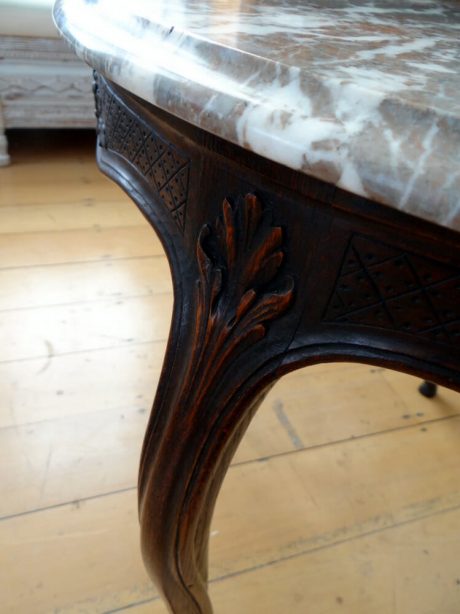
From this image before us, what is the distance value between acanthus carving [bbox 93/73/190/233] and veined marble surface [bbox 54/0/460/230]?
5 centimetres

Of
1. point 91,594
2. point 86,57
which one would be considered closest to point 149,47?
point 86,57

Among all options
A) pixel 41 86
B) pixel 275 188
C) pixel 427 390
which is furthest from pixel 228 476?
pixel 41 86

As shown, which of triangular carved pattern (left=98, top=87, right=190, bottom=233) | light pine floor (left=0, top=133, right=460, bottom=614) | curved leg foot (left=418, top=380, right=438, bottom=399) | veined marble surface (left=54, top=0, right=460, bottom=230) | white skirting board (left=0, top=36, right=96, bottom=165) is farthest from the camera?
white skirting board (left=0, top=36, right=96, bottom=165)

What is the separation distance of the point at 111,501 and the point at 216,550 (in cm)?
15

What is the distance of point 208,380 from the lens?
306mm

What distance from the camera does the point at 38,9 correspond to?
4.36 feet

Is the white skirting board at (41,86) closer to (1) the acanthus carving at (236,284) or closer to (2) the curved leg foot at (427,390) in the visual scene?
(2) the curved leg foot at (427,390)

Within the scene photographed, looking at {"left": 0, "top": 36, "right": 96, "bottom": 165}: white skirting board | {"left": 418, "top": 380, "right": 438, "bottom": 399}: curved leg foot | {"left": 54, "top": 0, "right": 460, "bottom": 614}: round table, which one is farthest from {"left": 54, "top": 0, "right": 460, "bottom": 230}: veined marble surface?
{"left": 0, "top": 36, "right": 96, "bottom": 165}: white skirting board

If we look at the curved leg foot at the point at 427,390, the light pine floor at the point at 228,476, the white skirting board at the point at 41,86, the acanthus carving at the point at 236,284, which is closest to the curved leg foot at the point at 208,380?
the acanthus carving at the point at 236,284

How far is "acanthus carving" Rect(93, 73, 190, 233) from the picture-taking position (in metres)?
0.30

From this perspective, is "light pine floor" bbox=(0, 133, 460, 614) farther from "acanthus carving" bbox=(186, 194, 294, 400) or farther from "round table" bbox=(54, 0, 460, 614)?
"acanthus carving" bbox=(186, 194, 294, 400)

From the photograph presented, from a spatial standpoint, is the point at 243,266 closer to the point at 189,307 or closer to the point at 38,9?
the point at 189,307

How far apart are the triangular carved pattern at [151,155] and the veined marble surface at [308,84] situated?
48 mm

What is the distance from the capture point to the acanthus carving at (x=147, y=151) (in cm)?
30
